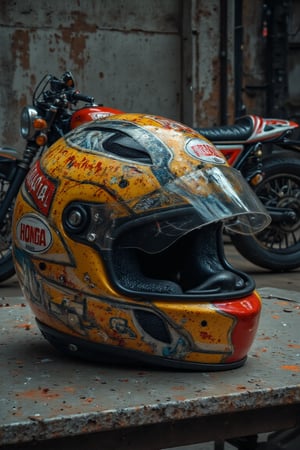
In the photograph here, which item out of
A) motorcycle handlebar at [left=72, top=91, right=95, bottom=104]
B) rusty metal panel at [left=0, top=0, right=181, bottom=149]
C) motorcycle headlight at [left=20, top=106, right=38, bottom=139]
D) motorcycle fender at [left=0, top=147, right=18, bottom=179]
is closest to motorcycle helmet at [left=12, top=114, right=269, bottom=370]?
motorcycle handlebar at [left=72, top=91, right=95, bottom=104]

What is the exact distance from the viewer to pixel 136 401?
2.15 metres

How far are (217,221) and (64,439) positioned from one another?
2.51 feet

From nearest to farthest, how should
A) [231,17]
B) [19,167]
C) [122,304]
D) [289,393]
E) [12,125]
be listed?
[289,393]
[122,304]
[19,167]
[12,125]
[231,17]

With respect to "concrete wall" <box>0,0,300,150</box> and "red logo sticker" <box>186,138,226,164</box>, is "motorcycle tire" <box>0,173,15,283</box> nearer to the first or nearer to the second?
"red logo sticker" <box>186,138,226,164</box>

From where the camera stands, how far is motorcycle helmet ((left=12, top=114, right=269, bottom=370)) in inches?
97.7

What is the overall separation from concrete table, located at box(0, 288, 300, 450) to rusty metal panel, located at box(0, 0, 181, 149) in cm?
708

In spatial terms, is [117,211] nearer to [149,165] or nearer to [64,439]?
[149,165]

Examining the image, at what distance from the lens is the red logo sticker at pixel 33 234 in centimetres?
259

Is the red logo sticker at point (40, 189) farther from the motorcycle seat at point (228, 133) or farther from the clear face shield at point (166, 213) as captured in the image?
the motorcycle seat at point (228, 133)

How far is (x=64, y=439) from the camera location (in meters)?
2.06

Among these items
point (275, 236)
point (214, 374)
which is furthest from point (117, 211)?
point (275, 236)

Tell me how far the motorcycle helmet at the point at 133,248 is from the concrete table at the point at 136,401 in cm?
8

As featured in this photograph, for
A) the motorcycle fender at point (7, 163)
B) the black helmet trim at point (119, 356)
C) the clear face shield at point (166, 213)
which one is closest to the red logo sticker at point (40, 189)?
the clear face shield at point (166, 213)

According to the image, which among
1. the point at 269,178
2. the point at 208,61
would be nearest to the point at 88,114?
the point at 269,178
